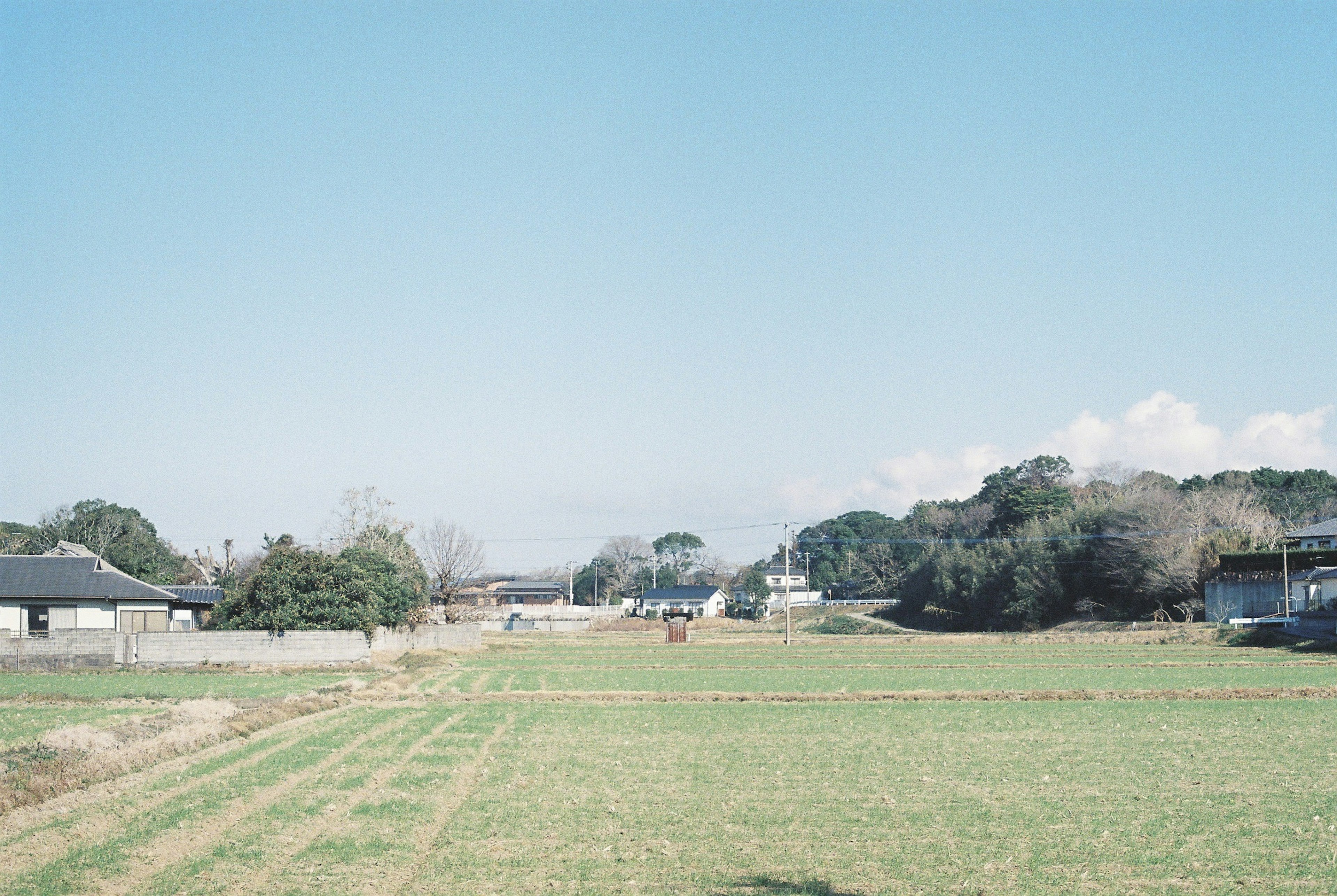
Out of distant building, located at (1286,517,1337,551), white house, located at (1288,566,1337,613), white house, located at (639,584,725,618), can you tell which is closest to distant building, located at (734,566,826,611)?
white house, located at (639,584,725,618)

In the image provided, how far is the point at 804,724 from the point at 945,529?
399 feet

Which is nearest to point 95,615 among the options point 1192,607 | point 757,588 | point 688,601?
point 1192,607

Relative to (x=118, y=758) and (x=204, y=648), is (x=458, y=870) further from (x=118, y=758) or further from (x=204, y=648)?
(x=204, y=648)

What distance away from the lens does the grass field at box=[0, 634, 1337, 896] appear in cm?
1131

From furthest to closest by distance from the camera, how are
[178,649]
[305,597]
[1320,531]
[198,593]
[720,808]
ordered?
[1320,531], [198,593], [305,597], [178,649], [720,808]

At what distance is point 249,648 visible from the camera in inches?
1841

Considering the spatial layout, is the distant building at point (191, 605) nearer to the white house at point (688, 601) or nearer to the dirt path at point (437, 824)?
the dirt path at point (437, 824)

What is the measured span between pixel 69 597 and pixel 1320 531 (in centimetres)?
8578

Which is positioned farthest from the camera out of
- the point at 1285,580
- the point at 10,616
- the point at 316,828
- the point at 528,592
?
the point at 528,592

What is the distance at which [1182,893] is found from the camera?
1062 cm

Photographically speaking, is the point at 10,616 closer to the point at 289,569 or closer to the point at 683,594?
the point at 289,569

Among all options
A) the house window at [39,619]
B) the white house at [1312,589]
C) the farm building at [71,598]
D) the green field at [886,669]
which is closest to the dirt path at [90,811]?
the green field at [886,669]

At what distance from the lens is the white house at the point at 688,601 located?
152m

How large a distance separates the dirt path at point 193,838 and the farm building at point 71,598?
3931 cm
